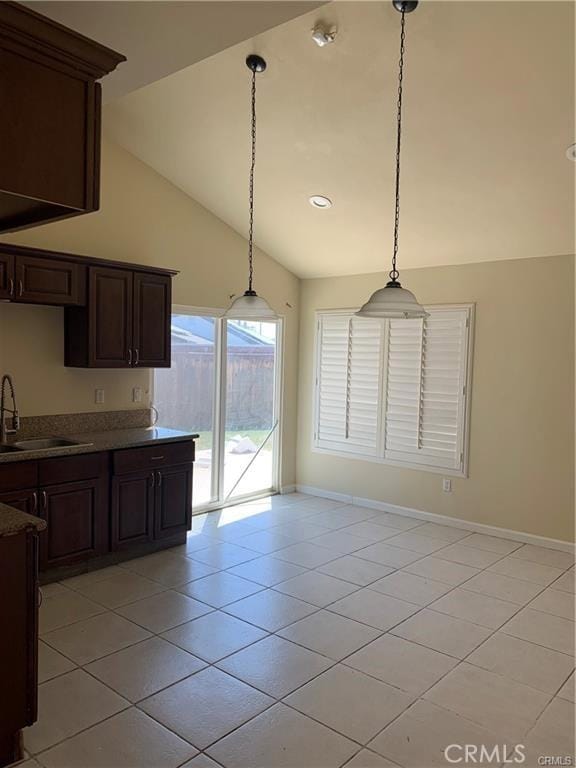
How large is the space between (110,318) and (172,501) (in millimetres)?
1501

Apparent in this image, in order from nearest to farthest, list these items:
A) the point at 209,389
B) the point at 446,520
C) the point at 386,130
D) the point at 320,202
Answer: the point at 386,130 → the point at 320,202 → the point at 446,520 → the point at 209,389

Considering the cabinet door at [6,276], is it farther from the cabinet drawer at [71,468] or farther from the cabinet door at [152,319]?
the cabinet drawer at [71,468]

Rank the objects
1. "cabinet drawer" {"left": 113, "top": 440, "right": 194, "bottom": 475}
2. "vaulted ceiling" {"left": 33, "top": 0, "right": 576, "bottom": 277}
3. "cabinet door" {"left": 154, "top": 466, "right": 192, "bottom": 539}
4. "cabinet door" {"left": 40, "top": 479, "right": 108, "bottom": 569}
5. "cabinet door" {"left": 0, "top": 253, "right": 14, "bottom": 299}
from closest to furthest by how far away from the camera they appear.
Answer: "vaulted ceiling" {"left": 33, "top": 0, "right": 576, "bottom": 277} < "cabinet door" {"left": 0, "top": 253, "right": 14, "bottom": 299} < "cabinet door" {"left": 40, "top": 479, "right": 108, "bottom": 569} < "cabinet drawer" {"left": 113, "top": 440, "right": 194, "bottom": 475} < "cabinet door" {"left": 154, "top": 466, "right": 192, "bottom": 539}

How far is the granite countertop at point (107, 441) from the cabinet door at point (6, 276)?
101 centimetres

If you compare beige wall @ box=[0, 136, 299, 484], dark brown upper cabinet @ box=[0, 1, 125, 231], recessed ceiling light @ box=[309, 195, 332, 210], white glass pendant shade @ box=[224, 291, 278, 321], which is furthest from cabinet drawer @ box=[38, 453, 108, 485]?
recessed ceiling light @ box=[309, 195, 332, 210]

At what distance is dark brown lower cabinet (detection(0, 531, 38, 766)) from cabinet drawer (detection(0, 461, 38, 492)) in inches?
59.7

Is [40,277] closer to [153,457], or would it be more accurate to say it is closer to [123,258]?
[123,258]

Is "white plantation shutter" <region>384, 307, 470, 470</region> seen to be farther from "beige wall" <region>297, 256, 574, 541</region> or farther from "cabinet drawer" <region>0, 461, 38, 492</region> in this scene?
"cabinet drawer" <region>0, 461, 38, 492</region>

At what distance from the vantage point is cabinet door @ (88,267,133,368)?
4227mm

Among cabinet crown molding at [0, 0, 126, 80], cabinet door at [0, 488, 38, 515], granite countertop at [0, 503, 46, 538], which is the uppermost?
cabinet crown molding at [0, 0, 126, 80]

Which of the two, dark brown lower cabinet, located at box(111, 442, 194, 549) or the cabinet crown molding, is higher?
the cabinet crown molding

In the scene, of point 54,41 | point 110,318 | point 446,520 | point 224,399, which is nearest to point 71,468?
point 110,318

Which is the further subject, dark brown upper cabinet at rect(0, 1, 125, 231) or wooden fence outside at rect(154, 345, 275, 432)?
wooden fence outside at rect(154, 345, 275, 432)

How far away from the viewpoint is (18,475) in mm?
3604
